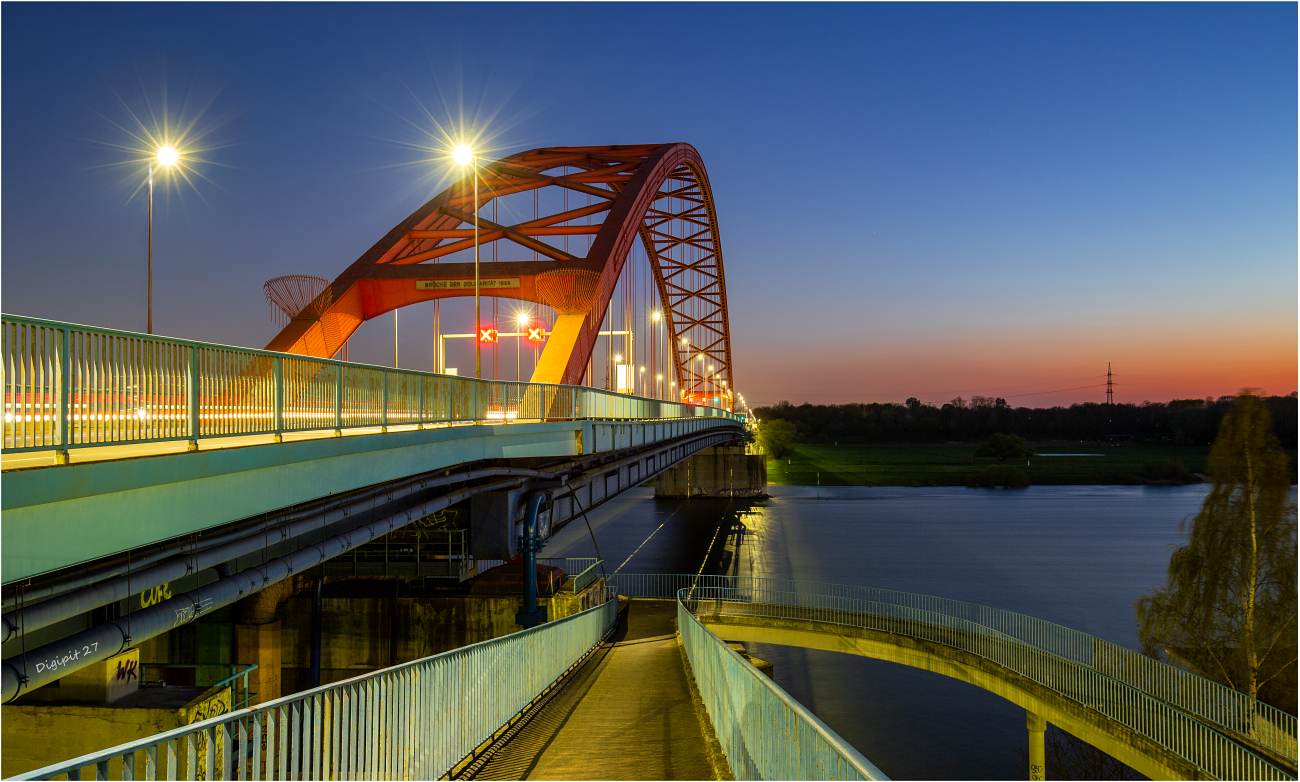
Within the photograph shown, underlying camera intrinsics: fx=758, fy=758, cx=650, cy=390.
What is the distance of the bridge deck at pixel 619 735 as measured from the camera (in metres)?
7.57

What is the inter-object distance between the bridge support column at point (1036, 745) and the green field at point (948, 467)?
263 feet

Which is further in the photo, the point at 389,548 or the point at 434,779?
the point at 389,548

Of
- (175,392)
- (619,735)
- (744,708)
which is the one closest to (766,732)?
(744,708)

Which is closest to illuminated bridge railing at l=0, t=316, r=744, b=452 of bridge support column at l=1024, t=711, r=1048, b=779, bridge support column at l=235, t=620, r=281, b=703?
bridge support column at l=235, t=620, r=281, b=703

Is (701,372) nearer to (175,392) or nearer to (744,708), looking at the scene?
(175,392)

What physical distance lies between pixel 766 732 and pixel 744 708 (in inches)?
31.2

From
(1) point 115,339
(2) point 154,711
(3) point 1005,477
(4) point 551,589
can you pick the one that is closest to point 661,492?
(3) point 1005,477

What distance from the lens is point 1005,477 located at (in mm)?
95375

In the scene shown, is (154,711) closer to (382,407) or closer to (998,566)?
(382,407)

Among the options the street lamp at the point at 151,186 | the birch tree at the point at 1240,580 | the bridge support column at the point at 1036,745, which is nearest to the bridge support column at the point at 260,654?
the street lamp at the point at 151,186

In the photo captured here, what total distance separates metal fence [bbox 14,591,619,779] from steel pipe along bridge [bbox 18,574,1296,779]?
17 mm

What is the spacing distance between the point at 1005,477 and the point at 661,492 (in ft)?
145

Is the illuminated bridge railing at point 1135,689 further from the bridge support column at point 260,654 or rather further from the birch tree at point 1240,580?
the bridge support column at point 260,654

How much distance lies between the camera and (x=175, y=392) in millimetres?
7926
